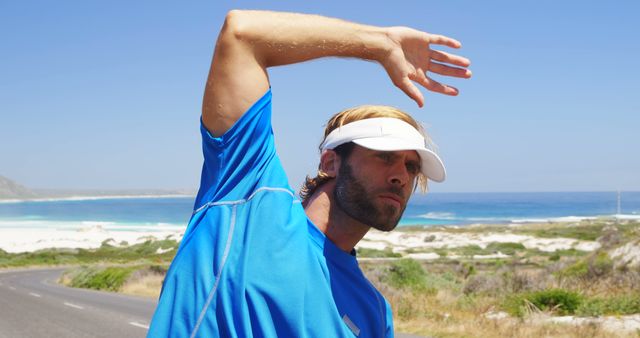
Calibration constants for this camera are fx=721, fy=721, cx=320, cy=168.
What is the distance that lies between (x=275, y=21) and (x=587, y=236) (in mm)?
67501

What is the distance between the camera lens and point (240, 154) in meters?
1.73

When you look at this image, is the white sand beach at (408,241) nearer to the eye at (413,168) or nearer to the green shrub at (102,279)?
the green shrub at (102,279)

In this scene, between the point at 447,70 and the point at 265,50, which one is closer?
the point at 265,50

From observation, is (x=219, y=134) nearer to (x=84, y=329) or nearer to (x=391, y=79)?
(x=391, y=79)

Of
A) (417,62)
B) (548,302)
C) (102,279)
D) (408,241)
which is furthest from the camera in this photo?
(408,241)

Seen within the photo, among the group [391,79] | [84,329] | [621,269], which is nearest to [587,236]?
[621,269]

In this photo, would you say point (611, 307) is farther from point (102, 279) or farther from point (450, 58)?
point (102, 279)

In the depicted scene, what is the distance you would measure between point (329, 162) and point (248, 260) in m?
0.55

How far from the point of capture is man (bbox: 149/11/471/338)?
1.59 metres

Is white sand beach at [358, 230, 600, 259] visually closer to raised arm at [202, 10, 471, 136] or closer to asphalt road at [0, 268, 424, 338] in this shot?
asphalt road at [0, 268, 424, 338]

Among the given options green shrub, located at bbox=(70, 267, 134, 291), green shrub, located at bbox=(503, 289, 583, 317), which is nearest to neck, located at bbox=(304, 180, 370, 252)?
green shrub, located at bbox=(503, 289, 583, 317)

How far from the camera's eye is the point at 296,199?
6.00 ft

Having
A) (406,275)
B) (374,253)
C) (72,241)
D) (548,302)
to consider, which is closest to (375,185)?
(548,302)

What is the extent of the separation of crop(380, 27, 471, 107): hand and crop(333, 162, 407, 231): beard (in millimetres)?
263
